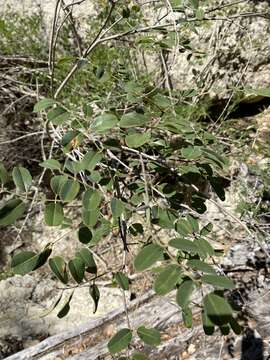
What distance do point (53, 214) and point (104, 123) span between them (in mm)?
229

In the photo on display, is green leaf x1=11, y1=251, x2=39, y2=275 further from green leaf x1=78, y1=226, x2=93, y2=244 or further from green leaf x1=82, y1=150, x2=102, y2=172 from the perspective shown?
green leaf x1=82, y1=150, x2=102, y2=172

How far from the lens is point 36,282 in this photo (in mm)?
2867

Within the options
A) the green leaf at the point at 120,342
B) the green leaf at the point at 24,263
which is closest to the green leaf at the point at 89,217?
the green leaf at the point at 24,263

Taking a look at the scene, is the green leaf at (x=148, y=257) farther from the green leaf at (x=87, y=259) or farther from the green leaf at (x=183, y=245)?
the green leaf at (x=87, y=259)

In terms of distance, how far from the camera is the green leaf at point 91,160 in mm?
965

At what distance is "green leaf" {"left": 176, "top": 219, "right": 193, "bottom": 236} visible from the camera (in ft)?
3.09

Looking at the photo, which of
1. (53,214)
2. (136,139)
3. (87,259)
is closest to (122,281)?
(87,259)

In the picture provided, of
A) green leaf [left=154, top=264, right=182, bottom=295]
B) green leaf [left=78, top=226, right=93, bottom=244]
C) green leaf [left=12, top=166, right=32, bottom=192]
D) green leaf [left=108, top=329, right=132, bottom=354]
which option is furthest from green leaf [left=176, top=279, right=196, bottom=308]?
green leaf [left=12, top=166, right=32, bottom=192]

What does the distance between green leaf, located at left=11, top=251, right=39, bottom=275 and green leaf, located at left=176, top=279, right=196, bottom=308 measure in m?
0.34

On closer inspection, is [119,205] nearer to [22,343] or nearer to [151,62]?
[22,343]

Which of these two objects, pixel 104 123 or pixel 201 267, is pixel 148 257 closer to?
pixel 201 267

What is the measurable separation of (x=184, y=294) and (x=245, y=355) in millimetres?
1281

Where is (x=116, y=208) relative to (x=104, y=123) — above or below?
below

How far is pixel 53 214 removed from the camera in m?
0.93
